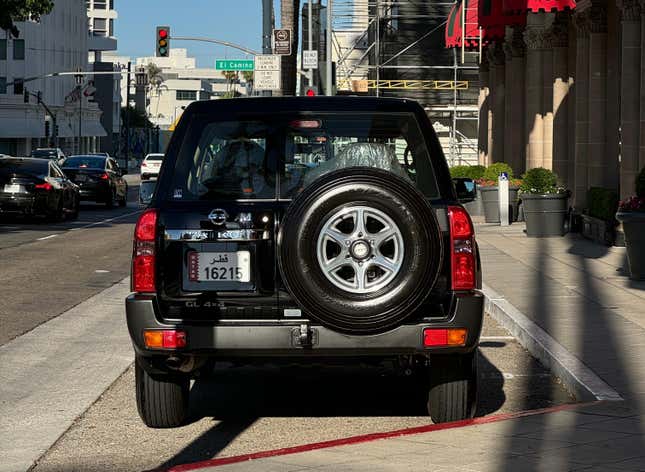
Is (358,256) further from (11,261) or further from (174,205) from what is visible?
(11,261)

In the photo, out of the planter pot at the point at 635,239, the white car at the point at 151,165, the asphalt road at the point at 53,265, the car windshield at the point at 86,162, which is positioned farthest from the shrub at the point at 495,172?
the white car at the point at 151,165

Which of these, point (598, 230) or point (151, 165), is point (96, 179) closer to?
point (598, 230)

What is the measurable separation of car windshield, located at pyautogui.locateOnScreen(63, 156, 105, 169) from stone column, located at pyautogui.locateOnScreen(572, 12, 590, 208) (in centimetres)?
2087

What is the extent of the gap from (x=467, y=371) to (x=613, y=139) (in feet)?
63.7

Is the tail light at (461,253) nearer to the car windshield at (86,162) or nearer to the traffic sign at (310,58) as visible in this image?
the traffic sign at (310,58)

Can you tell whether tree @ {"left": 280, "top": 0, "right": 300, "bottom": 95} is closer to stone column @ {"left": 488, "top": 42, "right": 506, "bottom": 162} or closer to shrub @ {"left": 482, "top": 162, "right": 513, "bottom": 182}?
stone column @ {"left": 488, "top": 42, "right": 506, "bottom": 162}

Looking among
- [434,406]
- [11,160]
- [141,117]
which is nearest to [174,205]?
[434,406]

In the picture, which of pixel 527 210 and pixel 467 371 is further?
pixel 527 210

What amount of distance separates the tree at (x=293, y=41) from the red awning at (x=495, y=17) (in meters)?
8.08

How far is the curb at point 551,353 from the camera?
8.81 meters

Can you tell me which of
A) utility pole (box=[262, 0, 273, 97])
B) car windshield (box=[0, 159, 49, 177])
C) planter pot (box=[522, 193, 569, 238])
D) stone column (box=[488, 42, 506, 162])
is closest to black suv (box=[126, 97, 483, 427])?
planter pot (box=[522, 193, 569, 238])

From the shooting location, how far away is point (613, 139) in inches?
1046

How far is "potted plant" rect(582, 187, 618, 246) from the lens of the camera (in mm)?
22859

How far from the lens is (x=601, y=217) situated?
23.8 metres
